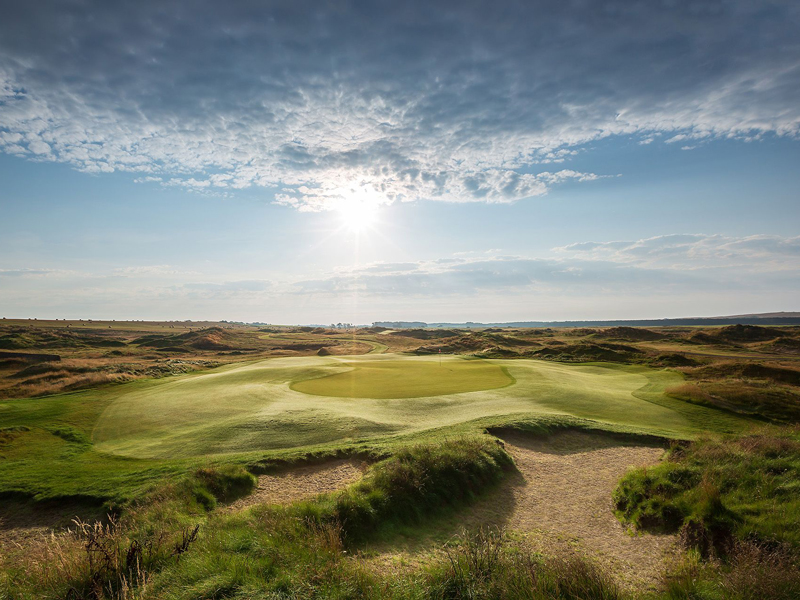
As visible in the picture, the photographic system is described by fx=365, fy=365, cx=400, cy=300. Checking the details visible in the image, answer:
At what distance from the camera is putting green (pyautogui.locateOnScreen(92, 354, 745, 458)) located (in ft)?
54.7

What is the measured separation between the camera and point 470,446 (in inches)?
527

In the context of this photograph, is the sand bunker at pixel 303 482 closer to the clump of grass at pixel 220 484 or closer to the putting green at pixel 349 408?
the clump of grass at pixel 220 484

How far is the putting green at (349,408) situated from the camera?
54.7 feet

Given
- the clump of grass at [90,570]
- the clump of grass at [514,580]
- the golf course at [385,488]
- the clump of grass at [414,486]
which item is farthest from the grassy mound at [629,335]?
the clump of grass at [90,570]

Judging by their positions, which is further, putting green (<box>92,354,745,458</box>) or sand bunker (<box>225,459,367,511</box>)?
putting green (<box>92,354,745,458</box>)

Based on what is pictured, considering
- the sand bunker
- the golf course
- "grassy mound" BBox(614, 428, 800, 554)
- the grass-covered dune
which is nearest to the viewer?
the golf course

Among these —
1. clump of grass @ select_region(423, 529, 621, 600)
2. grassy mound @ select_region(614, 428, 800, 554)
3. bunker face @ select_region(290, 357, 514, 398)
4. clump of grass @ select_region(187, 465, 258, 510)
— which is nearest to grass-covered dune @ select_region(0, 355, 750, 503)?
bunker face @ select_region(290, 357, 514, 398)

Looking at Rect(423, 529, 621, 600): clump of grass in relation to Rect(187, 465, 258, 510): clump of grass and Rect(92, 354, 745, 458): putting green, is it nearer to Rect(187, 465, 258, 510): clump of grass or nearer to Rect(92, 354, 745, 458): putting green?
Rect(187, 465, 258, 510): clump of grass

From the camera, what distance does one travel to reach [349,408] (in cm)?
2108

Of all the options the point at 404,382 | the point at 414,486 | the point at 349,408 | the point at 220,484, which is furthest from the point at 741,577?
the point at 404,382

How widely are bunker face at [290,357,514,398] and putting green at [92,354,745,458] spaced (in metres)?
0.08

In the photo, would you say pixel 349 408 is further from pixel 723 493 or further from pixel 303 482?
pixel 723 493

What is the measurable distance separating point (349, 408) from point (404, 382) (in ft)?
29.3

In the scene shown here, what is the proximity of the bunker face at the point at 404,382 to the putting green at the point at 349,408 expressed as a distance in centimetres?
8
